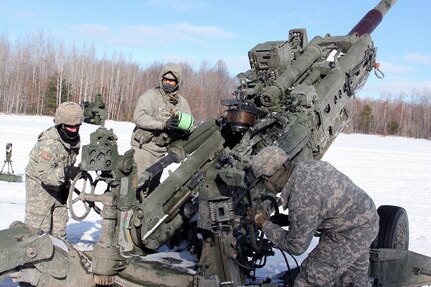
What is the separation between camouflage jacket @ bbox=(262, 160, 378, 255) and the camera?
377cm

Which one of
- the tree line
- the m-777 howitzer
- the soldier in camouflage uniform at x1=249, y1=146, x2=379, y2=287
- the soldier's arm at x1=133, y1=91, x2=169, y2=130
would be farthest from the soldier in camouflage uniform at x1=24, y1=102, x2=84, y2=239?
the tree line

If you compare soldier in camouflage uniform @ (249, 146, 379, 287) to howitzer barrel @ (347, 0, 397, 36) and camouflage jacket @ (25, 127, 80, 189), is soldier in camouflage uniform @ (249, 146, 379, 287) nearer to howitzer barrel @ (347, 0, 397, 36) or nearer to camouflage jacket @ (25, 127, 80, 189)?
camouflage jacket @ (25, 127, 80, 189)

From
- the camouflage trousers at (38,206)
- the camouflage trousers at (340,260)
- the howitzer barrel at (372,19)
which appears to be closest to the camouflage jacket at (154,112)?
the camouflage trousers at (38,206)

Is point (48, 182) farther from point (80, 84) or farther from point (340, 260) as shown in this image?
point (80, 84)

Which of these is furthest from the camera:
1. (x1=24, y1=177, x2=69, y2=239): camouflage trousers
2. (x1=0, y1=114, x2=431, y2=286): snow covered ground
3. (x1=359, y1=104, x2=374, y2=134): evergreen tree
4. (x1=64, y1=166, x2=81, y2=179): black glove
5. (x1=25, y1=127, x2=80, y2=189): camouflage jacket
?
(x1=359, y1=104, x2=374, y2=134): evergreen tree

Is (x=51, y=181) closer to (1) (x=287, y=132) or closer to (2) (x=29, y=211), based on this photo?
(2) (x=29, y=211)

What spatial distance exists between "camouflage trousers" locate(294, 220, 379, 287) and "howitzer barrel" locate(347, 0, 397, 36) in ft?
14.3

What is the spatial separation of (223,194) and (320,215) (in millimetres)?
1116

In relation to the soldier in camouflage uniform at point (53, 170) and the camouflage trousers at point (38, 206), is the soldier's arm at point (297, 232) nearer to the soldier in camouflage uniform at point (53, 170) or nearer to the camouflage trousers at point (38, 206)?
the soldier in camouflage uniform at point (53, 170)

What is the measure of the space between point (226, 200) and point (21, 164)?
11.1m

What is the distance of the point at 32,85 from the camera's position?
49.4 metres

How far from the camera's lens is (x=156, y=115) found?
19.0 feet

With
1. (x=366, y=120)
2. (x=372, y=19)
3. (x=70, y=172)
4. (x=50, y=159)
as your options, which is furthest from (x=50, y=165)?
(x=366, y=120)

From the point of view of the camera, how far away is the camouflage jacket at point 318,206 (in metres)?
3.77
